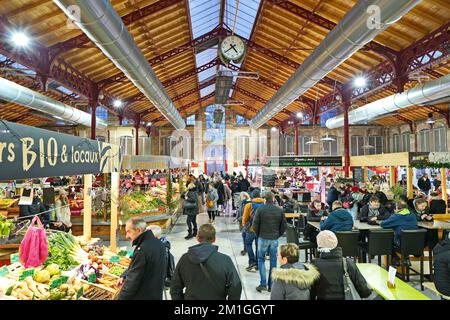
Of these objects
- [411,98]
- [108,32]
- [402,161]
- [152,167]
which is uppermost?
[108,32]

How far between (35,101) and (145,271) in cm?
859

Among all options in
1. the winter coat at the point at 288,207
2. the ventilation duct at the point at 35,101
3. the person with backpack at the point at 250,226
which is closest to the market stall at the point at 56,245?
the person with backpack at the point at 250,226

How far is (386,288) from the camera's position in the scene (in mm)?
2961

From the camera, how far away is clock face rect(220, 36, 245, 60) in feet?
24.7

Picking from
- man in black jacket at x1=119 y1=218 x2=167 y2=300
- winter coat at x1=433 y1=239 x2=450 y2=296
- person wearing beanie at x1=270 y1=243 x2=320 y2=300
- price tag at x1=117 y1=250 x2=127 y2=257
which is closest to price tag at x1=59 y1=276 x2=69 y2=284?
man in black jacket at x1=119 y1=218 x2=167 y2=300

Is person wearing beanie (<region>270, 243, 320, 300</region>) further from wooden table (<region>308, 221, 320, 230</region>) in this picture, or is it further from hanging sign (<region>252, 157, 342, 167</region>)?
hanging sign (<region>252, 157, 342, 167</region>)

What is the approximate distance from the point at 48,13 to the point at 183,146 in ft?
56.9

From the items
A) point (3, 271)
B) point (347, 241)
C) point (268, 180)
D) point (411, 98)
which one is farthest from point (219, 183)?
point (3, 271)

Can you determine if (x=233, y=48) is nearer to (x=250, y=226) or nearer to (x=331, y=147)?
(x=250, y=226)

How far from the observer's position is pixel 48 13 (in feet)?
21.1

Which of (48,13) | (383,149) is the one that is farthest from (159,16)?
(383,149)

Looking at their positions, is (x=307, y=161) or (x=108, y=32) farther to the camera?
(x=307, y=161)

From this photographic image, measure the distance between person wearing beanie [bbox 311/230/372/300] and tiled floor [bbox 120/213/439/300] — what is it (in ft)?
6.66
